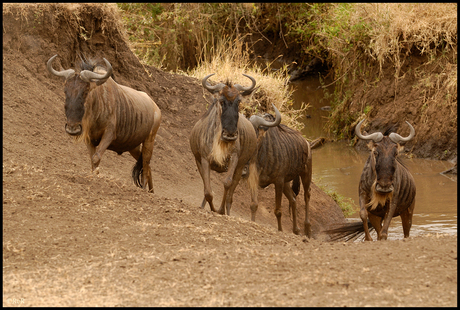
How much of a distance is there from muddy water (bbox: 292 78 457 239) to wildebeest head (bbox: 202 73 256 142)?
4.43 metres

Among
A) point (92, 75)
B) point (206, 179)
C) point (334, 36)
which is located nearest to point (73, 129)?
point (92, 75)

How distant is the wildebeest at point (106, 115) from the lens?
7086 millimetres

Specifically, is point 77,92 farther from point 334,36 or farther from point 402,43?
point 334,36

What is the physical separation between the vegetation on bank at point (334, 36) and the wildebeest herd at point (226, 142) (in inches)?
217

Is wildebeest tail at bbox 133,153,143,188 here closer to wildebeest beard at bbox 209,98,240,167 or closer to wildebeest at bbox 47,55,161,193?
wildebeest at bbox 47,55,161,193

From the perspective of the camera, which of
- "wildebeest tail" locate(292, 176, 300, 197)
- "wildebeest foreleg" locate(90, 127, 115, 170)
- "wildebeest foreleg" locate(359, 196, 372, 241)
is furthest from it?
"wildebeest tail" locate(292, 176, 300, 197)

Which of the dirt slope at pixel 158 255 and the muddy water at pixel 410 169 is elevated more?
the dirt slope at pixel 158 255

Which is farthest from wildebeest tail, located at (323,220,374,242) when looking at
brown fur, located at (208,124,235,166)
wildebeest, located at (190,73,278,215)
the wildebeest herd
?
brown fur, located at (208,124,235,166)

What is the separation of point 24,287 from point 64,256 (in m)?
0.69

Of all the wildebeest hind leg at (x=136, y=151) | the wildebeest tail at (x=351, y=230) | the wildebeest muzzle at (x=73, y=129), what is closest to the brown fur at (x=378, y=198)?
the wildebeest tail at (x=351, y=230)

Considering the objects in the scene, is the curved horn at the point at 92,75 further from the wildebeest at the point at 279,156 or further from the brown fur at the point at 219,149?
the wildebeest at the point at 279,156

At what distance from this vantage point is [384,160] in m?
7.80

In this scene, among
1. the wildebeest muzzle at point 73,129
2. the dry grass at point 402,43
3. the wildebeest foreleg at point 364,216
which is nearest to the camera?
the wildebeest muzzle at point 73,129

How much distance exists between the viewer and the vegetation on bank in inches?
671
